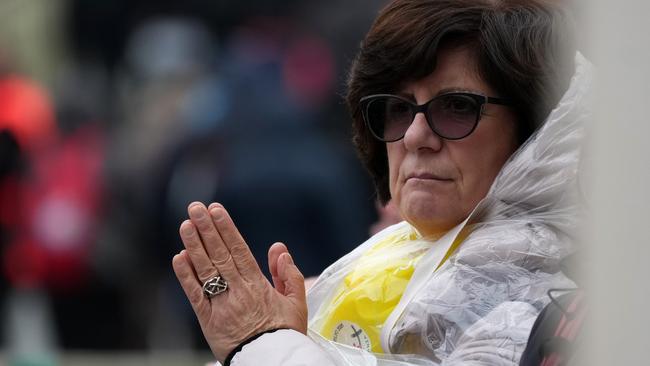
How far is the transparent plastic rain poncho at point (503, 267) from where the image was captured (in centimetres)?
184

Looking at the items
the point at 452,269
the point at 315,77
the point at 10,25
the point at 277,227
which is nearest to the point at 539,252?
the point at 452,269

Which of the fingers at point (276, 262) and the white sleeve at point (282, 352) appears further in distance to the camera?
the fingers at point (276, 262)

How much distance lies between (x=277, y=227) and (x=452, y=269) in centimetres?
327

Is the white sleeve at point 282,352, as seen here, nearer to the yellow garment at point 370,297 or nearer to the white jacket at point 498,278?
the white jacket at point 498,278

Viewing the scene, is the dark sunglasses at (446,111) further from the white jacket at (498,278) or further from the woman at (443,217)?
the white jacket at (498,278)

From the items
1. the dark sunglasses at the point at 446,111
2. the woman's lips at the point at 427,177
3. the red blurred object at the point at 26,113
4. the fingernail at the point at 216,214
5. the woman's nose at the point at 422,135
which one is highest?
the dark sunglasses at the point at 446,111

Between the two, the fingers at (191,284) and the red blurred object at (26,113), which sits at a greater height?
the fingers at (191,284)

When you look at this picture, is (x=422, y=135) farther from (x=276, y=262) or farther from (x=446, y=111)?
(x=276, y=262)

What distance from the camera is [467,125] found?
206cm

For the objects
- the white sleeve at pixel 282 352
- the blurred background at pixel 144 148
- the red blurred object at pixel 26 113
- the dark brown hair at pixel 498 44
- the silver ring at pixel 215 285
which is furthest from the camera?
the red blurred object at pixel 26 113

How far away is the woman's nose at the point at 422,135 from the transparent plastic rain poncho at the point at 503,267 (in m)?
0.13

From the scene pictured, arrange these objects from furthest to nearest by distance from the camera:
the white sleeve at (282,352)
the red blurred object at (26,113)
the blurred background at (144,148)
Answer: the red blurred object at (26,113) < the blurred background at (144,148) < the white sleeve at (282,352)

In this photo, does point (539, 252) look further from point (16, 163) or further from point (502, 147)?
point (16, 163)

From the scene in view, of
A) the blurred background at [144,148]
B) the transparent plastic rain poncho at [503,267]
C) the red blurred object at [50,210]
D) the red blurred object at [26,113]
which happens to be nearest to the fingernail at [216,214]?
the transparent plastic rain poncho at [503,267]
